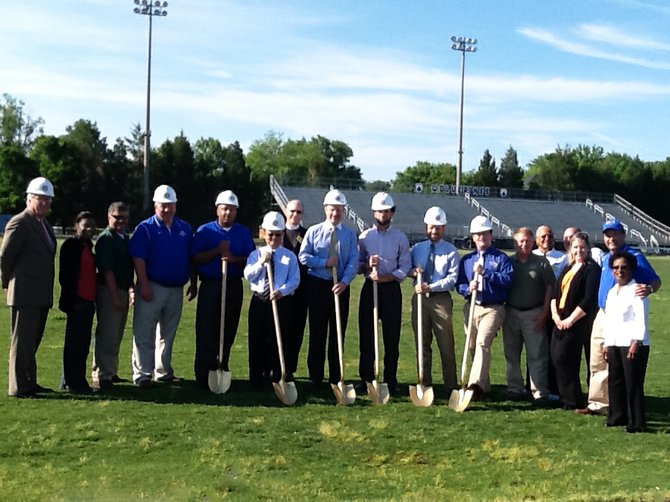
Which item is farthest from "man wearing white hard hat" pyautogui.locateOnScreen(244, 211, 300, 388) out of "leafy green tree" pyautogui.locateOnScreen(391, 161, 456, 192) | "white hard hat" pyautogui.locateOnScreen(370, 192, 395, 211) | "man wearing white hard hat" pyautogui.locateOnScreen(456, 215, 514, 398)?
"leafy green tree" pyautogui.locateOnScreen(391, 161, 456, 192)

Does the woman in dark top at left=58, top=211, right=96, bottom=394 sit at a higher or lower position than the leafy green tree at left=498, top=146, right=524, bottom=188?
lower

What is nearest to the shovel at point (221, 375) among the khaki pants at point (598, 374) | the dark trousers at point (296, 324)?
the dark trousers at point (296, 324)

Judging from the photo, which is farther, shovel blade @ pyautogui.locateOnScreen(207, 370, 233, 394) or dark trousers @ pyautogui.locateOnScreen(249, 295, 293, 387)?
dark trousers @ pyautogui.locateOnScreen(249, 295, 293, 387)

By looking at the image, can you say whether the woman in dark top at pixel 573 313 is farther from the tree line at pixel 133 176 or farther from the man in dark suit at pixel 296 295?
the tree line at pixel 133 176

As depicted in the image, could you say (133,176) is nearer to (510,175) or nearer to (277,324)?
(510,175)

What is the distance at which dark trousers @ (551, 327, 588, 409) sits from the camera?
29.2 feet

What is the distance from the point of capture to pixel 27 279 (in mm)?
8648

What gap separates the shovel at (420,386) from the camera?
8.88m

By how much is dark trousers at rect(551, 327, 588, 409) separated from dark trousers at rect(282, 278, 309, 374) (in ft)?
9.10

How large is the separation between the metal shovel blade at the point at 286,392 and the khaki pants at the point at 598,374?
119 inches

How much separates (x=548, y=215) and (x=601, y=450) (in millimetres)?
73332

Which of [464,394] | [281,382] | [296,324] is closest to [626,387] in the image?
[464,394]

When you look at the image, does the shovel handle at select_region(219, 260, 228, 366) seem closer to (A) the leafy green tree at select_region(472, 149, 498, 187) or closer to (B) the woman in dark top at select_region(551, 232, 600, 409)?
(B) the woman in dark top at select_region(551, 232, 600, 409)

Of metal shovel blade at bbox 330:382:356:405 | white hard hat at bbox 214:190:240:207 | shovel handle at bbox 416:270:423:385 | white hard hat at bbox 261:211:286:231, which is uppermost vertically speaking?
white hard hat at bbox 214:190:240:207
